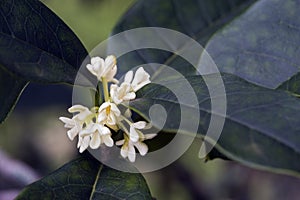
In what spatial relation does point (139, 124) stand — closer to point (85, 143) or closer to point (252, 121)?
point (85, 143)

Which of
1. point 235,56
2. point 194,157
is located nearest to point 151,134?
point 235,56

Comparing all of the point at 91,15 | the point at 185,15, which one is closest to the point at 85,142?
the point at 185,15

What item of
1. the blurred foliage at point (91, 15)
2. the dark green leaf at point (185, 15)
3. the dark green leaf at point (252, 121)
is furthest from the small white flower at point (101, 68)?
the blurred foliage at point (91, 15)

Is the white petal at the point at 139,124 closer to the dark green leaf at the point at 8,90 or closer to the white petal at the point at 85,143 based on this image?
the white petal at the point at 85,143

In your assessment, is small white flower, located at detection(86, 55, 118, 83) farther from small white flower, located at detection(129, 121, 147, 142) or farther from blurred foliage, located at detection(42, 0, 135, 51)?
blurred foliage, located at detection(42, 0, 135, 51)

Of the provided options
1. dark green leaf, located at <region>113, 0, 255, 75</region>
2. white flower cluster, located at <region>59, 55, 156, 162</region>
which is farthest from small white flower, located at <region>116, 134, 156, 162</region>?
dark green leaf, located at <region>113, 0, 255, 75</region>

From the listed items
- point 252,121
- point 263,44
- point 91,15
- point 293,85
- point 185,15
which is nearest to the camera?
point 252,121
